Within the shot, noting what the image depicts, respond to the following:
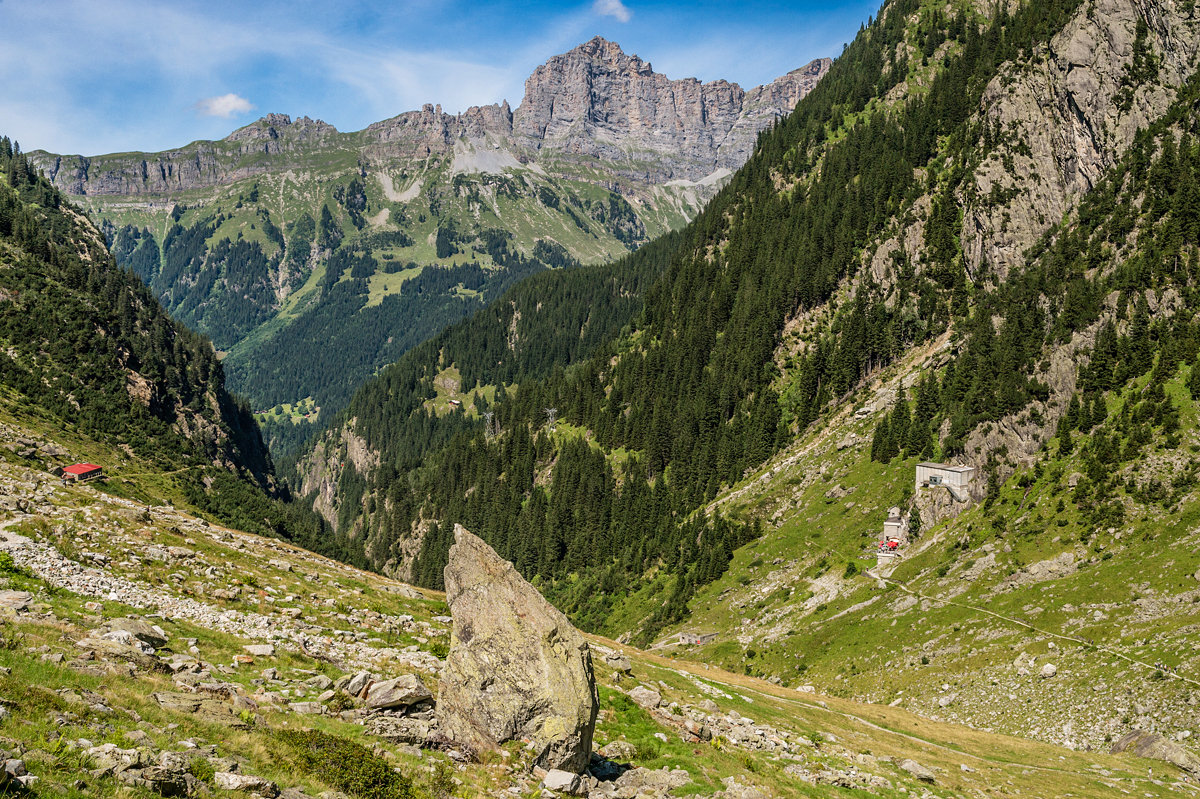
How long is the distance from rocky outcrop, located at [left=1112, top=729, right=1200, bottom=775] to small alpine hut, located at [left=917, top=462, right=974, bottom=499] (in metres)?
41.2

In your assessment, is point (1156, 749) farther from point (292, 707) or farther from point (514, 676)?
point (292, 707)

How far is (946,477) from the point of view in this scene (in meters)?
89.2

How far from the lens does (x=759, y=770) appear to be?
3222 cm

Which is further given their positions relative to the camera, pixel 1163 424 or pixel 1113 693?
pixel 1163 424

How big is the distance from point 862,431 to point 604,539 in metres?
64.7

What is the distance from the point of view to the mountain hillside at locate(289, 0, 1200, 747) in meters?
64.4

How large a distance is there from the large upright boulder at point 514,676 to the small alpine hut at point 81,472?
6613cm

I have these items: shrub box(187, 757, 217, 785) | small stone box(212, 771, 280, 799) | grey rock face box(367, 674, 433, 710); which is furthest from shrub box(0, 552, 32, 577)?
small stone box(212, 771, 280, 799)

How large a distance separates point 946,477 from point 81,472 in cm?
10515

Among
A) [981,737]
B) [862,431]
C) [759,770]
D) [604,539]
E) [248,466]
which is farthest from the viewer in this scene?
[248,466]

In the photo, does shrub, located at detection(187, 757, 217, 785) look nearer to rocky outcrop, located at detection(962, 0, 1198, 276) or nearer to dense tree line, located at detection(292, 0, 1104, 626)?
dense tree line, located at detection(292, 0, 1104, 626)

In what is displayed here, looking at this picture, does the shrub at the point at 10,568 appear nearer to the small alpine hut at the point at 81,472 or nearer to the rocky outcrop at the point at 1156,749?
the small alpine hut at the point at 81,472

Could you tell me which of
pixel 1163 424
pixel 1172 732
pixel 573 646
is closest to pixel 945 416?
pixel 1163 424

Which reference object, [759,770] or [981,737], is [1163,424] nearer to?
[981,737]
